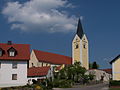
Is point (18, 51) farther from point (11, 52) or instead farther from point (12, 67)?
point (12, 67)

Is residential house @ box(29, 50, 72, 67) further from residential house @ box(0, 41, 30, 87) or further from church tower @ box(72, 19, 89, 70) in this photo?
residential house @ box(0, 41, 30, 87)

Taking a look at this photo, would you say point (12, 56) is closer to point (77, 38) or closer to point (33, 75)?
point (33, 75)

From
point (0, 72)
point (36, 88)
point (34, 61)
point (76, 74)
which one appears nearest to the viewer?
point (36, 88)

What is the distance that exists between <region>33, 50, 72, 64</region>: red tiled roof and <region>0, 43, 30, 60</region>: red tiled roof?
1447 inches

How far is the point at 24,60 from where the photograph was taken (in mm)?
54125

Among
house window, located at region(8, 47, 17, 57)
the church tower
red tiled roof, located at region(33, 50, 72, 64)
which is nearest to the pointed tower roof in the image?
the church tower

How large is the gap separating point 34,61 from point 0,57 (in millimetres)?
42276

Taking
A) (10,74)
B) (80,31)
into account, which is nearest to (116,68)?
(10,74)

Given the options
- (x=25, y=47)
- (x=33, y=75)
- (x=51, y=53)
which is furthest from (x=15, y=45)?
(x=51, y=53)

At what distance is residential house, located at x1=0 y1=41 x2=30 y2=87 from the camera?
→ 52719 mm

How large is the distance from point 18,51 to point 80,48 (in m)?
51.5

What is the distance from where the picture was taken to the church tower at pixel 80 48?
103938mm

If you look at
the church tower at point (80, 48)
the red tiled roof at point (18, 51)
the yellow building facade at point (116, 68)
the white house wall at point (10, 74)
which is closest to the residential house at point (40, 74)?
the red tiled roof at point (18, 51)

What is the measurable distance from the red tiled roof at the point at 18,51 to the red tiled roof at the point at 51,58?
121 feet
